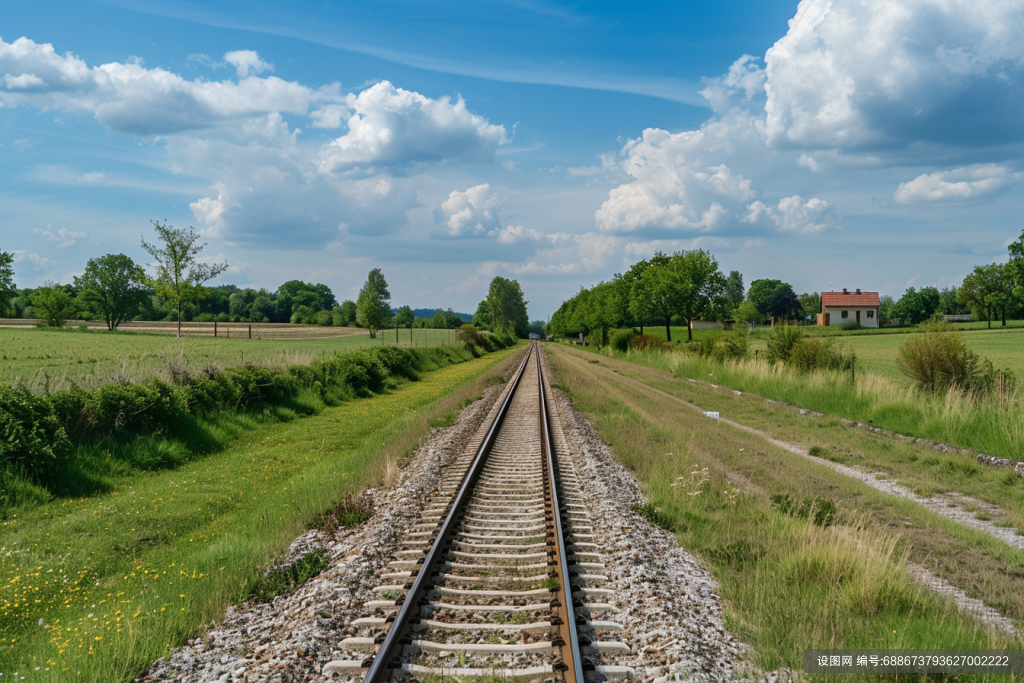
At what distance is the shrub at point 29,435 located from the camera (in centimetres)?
941

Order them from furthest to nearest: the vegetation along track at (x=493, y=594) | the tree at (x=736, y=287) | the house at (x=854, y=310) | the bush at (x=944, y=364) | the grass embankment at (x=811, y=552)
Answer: the tree at (x=736, y=287), the house at (x=854, y=310), the bush at (x=944, y=364), the grass embankment at (x=811, y=552), the vegetation along track at (x=493, y=594)

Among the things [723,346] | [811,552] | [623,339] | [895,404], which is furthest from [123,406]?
[623,339]

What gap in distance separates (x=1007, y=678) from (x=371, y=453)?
35.0 ft

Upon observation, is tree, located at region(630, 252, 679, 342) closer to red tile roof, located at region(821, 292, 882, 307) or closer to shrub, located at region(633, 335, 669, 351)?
shrub, located at region(633, 335, 669, 351)

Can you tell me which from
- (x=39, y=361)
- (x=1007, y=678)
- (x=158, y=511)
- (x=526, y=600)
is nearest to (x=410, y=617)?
(x=526, y=600)

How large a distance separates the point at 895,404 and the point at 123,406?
62.7 ft

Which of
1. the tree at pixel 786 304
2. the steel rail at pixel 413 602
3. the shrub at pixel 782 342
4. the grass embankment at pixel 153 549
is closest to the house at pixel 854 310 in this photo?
the tree at pixel 786 304

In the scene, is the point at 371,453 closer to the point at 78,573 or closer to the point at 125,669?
the point at 78,573

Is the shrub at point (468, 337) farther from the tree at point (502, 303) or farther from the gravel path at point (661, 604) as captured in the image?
the gravel path at point (661, 604)

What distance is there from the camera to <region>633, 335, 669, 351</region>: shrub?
46.4 meters

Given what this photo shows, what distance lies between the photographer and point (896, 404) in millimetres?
15984

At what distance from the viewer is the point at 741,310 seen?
130m

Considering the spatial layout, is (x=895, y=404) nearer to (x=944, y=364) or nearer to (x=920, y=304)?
(x=944, y=364)

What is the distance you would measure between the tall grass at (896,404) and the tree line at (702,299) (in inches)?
111
